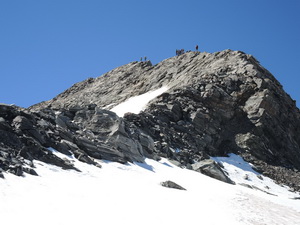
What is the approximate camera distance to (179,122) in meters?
39.8

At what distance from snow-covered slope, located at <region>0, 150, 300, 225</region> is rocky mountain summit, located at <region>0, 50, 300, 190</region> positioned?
1334mm

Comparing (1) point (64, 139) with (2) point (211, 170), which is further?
(2) point (211, 170)

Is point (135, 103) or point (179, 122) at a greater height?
point (135, 103)

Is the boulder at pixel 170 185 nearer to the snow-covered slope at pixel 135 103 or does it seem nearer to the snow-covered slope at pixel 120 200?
the snow-covered slope at pixel 120 200

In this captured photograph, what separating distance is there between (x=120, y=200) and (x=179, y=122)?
25.8 meters

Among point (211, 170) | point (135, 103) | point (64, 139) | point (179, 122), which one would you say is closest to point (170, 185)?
point (64, 139)

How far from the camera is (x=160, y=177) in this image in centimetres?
2186

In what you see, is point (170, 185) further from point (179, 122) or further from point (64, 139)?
point (179, 122)

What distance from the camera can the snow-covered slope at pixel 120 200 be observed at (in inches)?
448

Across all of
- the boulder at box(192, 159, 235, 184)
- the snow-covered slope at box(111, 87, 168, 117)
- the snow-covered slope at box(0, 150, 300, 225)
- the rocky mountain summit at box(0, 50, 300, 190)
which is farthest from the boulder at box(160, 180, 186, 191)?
the snow-covered slope at box(111, 87, 168, 117)

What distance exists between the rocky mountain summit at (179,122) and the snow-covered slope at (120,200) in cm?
133

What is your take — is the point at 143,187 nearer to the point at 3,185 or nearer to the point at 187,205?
the point at 187,205

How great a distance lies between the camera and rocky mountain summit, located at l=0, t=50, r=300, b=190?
66.4 ft

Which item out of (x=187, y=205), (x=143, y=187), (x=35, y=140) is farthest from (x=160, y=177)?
(x=35, y=140)
